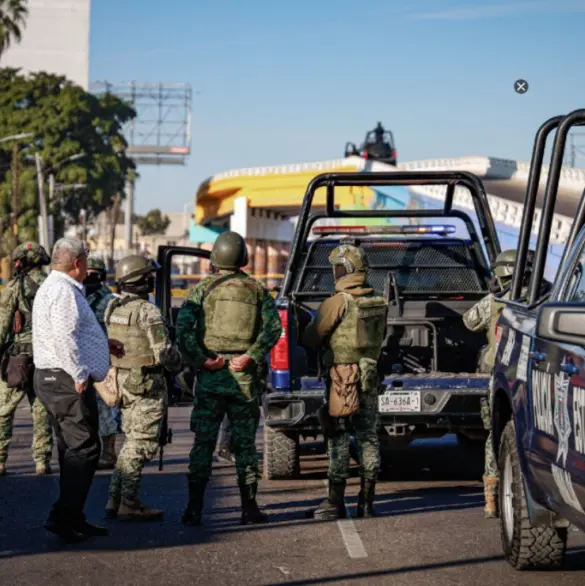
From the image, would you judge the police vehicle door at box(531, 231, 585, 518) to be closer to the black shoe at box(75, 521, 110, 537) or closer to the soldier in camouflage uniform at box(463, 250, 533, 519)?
the soldier in camouflage uniform at box(463, 250, 533, 519)

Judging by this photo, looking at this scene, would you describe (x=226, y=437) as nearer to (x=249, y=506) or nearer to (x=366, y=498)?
(x=366, y=498)

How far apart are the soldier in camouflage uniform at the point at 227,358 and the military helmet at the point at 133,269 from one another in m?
0.42

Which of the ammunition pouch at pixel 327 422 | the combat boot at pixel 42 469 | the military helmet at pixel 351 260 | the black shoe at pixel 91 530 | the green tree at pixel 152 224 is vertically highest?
the green tree at pixel 152 224

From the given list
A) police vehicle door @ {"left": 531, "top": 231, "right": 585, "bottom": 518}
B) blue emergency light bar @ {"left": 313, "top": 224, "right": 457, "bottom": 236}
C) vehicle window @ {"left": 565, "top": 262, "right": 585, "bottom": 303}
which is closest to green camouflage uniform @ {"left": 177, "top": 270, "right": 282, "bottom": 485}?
police vehicle door @ {"left": 531, "top": 231, "right": 585, "bottom": 518}

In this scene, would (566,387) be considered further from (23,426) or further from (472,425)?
(23,426)

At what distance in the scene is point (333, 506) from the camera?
9.61m

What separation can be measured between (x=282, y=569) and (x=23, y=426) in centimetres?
939

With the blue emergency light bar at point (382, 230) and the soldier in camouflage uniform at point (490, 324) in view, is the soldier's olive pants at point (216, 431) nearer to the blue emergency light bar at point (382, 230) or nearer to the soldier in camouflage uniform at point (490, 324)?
the soldier in camouflage uniform at point (490, 324)

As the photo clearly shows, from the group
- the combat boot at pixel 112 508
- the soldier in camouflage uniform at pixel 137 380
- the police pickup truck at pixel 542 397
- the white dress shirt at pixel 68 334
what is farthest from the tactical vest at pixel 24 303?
the police pickup truck at pixel 542 397

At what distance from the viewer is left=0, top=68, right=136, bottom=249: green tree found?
70500 millimetres

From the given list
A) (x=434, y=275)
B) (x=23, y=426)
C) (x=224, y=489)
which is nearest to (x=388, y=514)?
(x=224, y=489)

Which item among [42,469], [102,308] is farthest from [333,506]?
[42,469]

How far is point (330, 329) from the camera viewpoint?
970 centimetres

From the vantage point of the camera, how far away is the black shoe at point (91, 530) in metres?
8.84
